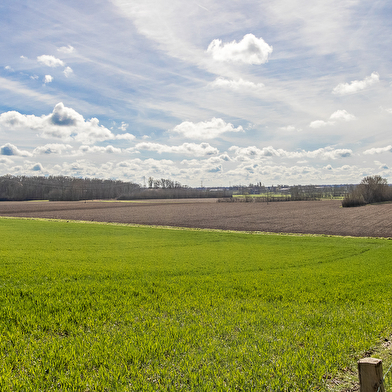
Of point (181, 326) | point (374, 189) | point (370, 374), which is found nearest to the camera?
point (370, 374)

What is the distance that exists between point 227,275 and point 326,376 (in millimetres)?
10311

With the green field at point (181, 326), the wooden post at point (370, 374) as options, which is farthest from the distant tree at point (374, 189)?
the wooden post at point (370, 374)

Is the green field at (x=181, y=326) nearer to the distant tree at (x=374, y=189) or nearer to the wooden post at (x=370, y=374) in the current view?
the wooden post at (x=370, y=374)

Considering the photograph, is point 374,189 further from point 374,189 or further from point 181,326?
point 181,326

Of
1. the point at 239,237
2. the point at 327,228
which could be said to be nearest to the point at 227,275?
the point at 239,237

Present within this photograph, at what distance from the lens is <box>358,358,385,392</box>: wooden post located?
3.49m

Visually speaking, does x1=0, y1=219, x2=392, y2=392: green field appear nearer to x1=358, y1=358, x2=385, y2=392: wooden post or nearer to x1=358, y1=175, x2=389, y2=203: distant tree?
x1=358, y1=358, x2=385, y2=392: wooden post

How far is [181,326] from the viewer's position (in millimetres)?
8578

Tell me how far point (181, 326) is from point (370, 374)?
588cm

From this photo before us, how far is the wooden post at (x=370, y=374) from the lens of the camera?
3.49 m

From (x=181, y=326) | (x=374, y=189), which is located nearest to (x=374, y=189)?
(x=374, y=189)

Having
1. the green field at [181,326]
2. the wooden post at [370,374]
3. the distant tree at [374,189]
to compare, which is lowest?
the green field at [181,326]

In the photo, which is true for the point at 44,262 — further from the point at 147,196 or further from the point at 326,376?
the point at 147,196

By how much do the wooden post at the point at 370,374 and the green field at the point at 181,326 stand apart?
8.26 ft
